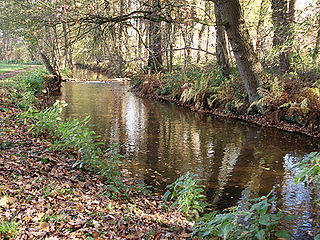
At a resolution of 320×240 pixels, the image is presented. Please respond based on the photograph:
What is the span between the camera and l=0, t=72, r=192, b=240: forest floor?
10.4ft

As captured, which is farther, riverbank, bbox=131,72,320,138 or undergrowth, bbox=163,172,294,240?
riverbank, bbox=131,72,320,138

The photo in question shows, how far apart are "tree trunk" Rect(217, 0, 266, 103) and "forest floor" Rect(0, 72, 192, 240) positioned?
21.6 feet

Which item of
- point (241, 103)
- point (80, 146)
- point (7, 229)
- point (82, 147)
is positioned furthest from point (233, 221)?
point (241, 103)

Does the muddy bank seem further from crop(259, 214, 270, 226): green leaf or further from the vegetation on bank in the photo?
crop(259, 214, 270, 226): green leaf

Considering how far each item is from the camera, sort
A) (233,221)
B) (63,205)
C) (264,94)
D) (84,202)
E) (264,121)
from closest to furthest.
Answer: (233,221), (63,205), (84,202), (264,94), (264,121)

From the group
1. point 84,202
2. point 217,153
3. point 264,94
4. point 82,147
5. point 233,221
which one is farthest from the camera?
point 264,94

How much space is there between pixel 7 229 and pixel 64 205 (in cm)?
86

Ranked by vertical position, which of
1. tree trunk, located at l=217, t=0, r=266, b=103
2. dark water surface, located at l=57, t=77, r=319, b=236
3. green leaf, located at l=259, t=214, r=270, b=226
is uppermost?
tree trunk, located at l=217, t=0, r=266, b=103

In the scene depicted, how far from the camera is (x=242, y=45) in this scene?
32.9 feet

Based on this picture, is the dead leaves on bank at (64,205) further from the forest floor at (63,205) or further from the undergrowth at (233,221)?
the undergrowth at (233,221)

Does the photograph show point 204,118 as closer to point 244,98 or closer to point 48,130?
point 244,98

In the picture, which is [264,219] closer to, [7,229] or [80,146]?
[7,229]

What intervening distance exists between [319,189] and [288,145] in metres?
→ 3.12

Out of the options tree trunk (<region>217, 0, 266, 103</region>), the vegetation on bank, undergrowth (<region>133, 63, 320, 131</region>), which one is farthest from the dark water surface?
tree trunk (<region>217, 0, 266, 103</region>)
